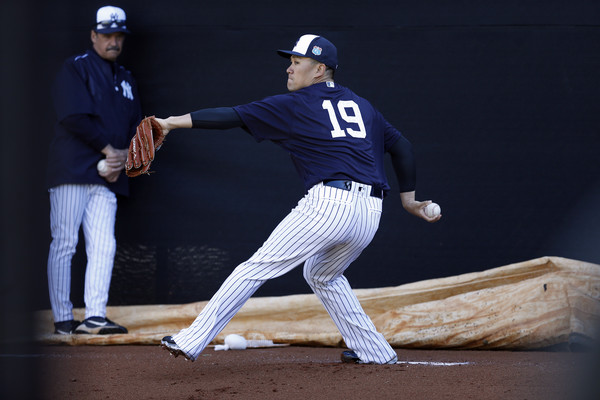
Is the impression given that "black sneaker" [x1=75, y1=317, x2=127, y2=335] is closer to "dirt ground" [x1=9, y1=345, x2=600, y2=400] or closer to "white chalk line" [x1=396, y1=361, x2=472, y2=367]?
"dirt ground" [x1=9, y1=345, x2=600, y2=400]

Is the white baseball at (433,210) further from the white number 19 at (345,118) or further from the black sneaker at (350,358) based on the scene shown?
the black sneaker at (350,358)

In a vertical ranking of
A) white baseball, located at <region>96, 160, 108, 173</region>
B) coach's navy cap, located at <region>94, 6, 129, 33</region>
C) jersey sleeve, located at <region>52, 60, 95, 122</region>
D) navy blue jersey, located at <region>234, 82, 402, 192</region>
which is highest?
coach's navy cap, located at <region>94, 6, 129, 33</region>

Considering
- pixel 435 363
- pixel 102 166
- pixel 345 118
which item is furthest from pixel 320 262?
pixel 102 166

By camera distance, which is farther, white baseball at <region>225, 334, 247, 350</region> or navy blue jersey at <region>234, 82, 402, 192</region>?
white baseball at <region>225, 334, 247, 350</region>

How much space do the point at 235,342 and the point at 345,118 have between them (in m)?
1.52

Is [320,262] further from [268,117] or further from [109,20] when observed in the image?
[109,20]

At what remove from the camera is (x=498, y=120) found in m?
4.98

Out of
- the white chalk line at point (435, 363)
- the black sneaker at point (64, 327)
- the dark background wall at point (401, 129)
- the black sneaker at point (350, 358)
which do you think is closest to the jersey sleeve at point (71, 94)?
the dark background wall at point (401, 129)

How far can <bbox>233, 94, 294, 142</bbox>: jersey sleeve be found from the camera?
3340mm

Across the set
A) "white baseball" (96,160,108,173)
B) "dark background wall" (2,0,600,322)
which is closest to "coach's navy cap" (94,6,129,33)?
"dark background wall" (2,0,600,322)

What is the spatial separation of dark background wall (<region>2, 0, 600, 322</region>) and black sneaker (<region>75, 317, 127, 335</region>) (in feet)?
1.49

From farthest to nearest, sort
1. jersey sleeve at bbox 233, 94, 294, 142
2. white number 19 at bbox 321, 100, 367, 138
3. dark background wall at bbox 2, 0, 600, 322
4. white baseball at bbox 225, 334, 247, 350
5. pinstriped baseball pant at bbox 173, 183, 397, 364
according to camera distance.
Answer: dark background wall at bbox 2, 0, 600, 322 → white baseball at bbox 225, 334, 247, 350 → white number 19 at bbox 321, 100, 367, 138 → jersey sleeve at bbox 233, 94, 294, 142 → pinstriped baseball pant at bbox 173, 183, 397, 364

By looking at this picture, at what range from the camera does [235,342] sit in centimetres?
436

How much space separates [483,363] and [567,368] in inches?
15.0
